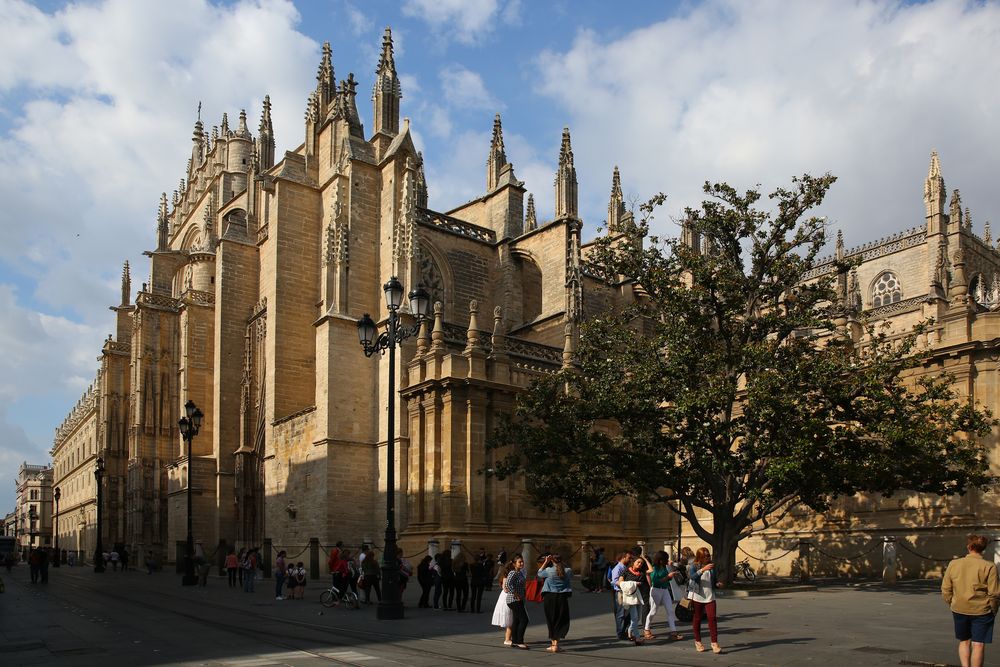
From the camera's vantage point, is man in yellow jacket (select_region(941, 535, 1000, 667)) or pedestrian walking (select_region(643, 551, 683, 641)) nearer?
man in yellow jacket (select_region(941, 535, 1000, 667))

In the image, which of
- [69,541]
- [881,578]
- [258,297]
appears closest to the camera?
[881,578]

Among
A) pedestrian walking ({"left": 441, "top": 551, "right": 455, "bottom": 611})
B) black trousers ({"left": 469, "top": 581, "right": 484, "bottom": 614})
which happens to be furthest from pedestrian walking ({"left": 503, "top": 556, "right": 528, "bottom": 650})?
pedestrian walking ({"left": 441, "top": 551, "right": 455, "bottom": 611})

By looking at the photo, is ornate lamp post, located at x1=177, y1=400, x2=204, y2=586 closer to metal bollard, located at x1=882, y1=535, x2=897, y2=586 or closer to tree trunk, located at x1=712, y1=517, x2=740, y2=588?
tree trunk, located at x1=712, y1=517, x2=740, y2=588

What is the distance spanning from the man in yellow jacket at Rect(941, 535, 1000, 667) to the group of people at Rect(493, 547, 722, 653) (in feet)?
9.91

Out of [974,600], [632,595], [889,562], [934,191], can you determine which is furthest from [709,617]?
[934,191]

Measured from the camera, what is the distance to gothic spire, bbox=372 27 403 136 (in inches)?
1176

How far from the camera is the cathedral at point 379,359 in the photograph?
22781mm

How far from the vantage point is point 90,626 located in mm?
14391

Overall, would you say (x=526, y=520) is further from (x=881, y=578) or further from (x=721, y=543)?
(x=881, y=578)

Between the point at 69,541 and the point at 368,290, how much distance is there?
69.1 m

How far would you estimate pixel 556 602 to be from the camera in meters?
10.8

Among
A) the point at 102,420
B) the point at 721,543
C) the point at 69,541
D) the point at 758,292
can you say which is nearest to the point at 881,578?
the point at 721,543

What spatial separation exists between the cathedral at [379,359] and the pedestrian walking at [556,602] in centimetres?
600

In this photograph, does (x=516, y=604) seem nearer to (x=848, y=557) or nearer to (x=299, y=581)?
(x=299, y=581)
